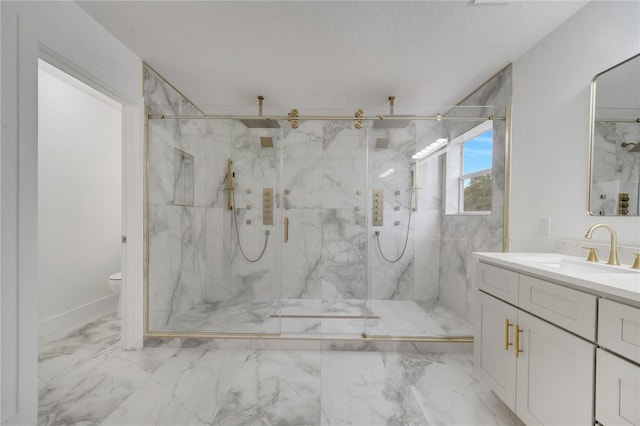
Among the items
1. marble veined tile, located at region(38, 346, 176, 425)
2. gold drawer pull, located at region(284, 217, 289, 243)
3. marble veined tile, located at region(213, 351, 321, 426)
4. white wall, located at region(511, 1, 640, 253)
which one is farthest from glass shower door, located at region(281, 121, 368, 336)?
white wall, located at region(511, 1, 640, 253)

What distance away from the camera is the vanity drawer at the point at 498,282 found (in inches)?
57.5

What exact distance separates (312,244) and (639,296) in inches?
97.8

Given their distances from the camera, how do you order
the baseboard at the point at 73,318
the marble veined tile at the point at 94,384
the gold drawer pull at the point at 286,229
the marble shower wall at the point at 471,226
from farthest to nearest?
the gold drawer pull at the point at 286,229 < the baseboard at the point at 73,318 < the marble shower wall at the point at 471,226 < the marble veined tile at the point at 94,384

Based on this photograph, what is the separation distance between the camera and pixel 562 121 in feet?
5.90

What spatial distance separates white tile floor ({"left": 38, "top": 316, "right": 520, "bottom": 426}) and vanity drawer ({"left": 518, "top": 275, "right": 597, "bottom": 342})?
0.77 meters

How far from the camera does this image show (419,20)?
1780 millimetres

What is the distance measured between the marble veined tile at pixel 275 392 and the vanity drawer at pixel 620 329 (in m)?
1.38

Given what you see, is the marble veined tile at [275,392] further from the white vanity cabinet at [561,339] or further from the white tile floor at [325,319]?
the white vanity cabinet at [561,339]

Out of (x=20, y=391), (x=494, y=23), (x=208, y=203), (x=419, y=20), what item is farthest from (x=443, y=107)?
(x=20, y=391)

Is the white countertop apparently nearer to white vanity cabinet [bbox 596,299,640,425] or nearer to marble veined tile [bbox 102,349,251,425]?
white vanity cabinet [bbox 596,299,640,425]

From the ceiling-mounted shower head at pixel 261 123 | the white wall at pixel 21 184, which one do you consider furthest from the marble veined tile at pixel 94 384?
the ceiling-mounted shower head at pixel 261 123

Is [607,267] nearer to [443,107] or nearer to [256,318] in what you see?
[443,107]

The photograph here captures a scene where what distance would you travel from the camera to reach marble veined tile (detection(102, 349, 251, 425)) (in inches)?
60.6

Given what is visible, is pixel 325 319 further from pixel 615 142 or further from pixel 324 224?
pixel 615 142
